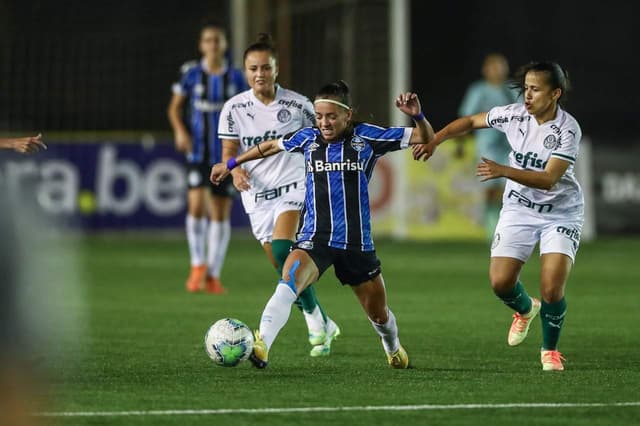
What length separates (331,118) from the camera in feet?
22.7

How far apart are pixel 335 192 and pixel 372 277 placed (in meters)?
0.49

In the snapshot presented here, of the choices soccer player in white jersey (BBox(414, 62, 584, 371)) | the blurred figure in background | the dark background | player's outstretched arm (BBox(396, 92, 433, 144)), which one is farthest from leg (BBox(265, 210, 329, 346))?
the dark background

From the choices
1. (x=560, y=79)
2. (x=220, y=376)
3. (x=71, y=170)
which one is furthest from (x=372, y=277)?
(x=71, y=170)

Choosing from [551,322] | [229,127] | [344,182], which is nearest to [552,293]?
[551,322]

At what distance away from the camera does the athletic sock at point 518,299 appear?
25.2 ft

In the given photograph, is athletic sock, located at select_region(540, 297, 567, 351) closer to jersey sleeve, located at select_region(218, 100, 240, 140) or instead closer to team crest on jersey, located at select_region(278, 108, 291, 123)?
team crest on jersey, located at select_region(278, 108, 291, 123)

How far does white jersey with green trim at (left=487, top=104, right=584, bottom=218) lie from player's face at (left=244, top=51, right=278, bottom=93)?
164 cm

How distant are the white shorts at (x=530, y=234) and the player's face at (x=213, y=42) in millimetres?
5360

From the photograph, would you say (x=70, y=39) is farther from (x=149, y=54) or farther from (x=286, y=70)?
(x=286, y=70)

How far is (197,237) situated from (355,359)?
5.18 m

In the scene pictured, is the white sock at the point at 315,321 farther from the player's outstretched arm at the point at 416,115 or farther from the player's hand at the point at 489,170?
the player's hand at the point at 489,170

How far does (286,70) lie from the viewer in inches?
738

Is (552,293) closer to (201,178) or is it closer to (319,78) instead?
(201,178)

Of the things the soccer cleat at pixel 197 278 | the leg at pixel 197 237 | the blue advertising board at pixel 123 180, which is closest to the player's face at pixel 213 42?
the leg at pixel 197 237
